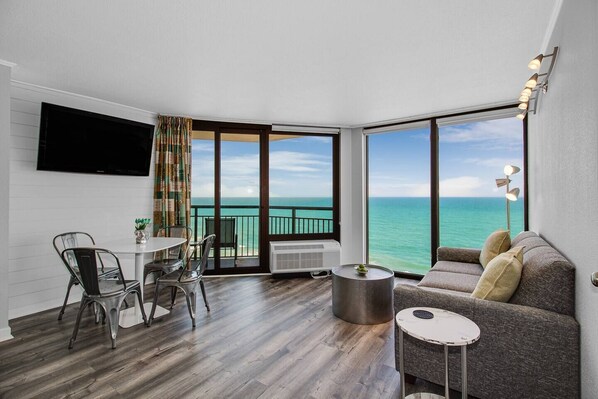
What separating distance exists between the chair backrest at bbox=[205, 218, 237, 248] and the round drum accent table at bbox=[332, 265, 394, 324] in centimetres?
239

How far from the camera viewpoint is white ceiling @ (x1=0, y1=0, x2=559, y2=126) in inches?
70.6

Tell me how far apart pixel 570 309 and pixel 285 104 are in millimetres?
3265

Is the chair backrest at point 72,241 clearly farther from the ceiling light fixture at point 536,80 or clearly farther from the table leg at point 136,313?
the ceiling light fixture at point 536,80

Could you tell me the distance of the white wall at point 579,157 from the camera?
3.97ft

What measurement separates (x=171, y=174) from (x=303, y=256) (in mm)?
2379

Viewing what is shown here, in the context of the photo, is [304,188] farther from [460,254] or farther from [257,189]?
[460,254]

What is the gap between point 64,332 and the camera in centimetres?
263

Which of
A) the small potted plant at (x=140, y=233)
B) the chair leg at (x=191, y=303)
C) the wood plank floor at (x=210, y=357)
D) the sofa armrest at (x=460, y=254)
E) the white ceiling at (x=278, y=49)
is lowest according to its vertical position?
the wood plank floor at (x=210, y=357)

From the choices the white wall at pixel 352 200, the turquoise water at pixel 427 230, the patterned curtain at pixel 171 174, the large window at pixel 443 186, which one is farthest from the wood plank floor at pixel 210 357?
the turquoise water at pixel 427 230

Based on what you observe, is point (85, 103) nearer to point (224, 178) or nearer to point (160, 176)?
point (160, 176)

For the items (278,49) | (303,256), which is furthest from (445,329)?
(303,256)

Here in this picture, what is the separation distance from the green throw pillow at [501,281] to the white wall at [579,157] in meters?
0.27

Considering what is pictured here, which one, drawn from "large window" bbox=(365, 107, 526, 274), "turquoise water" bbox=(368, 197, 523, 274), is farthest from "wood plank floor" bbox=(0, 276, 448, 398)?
"turquoise water" bbox=(368, 197, 523, 274)

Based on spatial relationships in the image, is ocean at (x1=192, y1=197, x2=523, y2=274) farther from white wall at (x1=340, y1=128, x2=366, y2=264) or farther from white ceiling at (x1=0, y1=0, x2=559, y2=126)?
white ceiling at (x1=0, y1=0, x2=559, y2=126)
